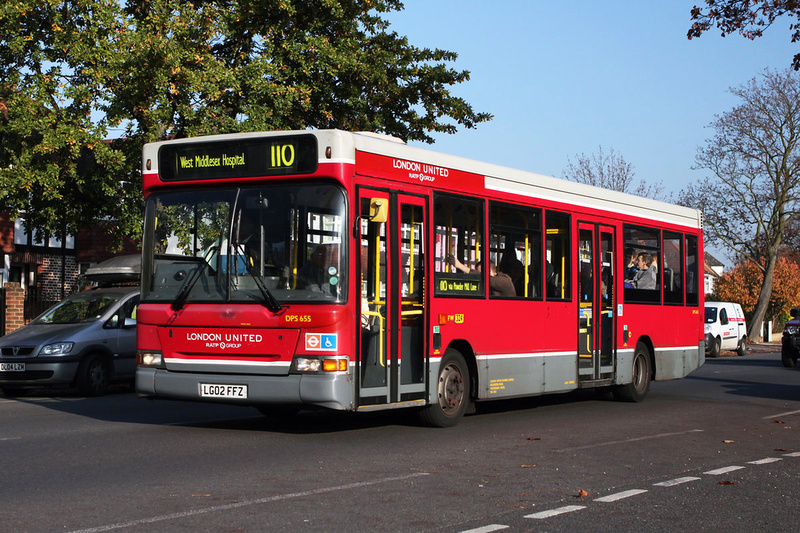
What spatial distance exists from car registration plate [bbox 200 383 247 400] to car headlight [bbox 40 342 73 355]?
7.09 metres

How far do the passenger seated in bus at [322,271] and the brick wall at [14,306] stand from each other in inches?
752

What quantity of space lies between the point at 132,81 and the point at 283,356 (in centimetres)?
1323

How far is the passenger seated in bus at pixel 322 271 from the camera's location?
10898mm

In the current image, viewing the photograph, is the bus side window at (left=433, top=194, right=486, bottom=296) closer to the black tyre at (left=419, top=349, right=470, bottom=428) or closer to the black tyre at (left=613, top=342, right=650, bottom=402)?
the black tyre at (left=419, top=349, right=470, bottom=428)

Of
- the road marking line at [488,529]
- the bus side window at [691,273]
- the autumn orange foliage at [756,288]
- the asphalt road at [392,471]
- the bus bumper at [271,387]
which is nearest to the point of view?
the road marking line at [488,529]

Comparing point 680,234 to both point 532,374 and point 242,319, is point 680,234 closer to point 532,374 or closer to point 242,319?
point 532,374

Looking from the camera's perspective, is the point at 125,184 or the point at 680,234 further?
the point at 125,184

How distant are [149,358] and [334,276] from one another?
2.37 metres

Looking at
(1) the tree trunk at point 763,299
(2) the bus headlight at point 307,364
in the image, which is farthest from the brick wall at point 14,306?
(1) the tree trunk at point 763,299

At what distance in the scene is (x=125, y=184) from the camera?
24.3 metres

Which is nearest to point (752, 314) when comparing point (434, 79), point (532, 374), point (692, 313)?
point (434, 79)

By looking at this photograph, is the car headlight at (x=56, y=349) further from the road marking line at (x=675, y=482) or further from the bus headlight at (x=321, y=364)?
the road marking line at (x=675, y=482)

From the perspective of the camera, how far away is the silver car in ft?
56.9

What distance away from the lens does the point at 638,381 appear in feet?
57.0
